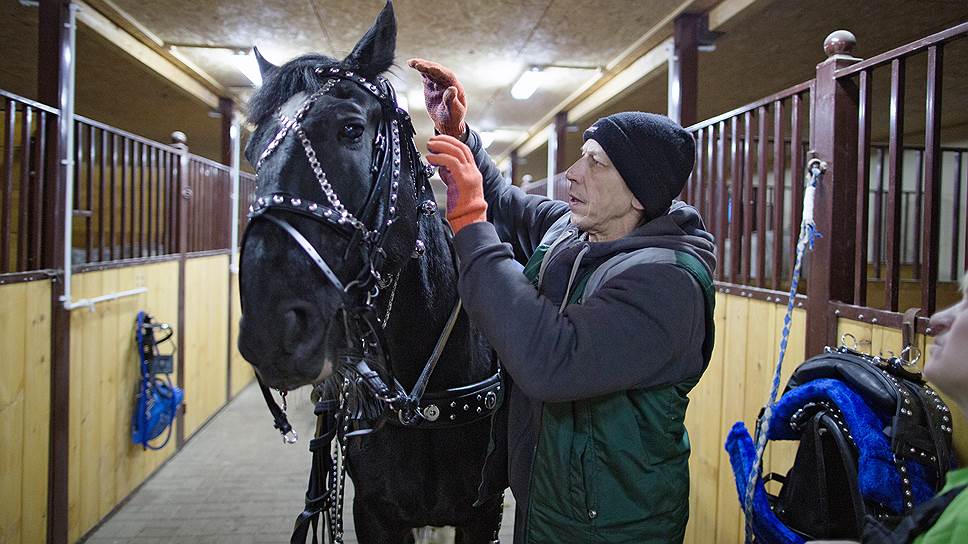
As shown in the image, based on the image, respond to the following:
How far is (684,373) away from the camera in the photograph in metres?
0.97

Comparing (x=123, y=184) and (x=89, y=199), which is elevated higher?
(x=123, y=184)

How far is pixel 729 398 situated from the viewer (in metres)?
2.38

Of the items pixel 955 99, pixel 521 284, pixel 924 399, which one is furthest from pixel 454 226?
pixel 955 99

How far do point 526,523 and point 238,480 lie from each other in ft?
10.0

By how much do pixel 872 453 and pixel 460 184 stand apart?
97 centimetres

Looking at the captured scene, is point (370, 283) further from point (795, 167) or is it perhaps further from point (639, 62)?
point (639, 62)

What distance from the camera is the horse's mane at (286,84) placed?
102 centimetres

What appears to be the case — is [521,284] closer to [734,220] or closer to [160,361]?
[734,220]

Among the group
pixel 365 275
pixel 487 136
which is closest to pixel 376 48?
pixel 365 275

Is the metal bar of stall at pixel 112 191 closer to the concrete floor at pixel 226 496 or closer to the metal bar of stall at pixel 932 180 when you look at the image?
the concrete floor at pixel 226 496

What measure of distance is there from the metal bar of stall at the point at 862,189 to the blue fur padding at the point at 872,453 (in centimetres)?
55

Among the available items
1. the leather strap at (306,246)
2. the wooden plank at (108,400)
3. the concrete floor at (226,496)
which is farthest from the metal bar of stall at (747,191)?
the wooden plank at (108,400)

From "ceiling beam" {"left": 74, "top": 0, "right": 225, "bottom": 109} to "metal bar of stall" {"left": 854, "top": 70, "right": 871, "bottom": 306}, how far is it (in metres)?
3.46

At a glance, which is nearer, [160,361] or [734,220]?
[734,220]
